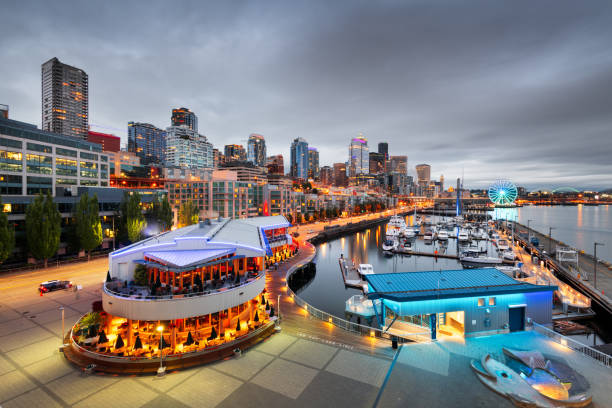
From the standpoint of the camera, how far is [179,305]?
20719 mm

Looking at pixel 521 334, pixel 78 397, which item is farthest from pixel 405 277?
pixel 78 397

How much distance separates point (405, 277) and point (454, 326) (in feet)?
17.5

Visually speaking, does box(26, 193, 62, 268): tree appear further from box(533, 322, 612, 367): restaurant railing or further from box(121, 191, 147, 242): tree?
box(533, 322, 612, 367): restaurant railing

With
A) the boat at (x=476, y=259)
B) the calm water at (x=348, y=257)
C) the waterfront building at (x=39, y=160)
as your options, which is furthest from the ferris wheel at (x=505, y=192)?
the waterfront building at (x=39, y=160)

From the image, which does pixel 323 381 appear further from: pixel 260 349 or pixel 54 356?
pixel 54 356

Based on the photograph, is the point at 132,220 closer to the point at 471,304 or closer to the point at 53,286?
the point at 53,286

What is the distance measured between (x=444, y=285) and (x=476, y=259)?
147 feet

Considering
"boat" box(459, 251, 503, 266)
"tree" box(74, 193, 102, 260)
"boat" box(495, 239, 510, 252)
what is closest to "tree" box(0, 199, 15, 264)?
"tree" box(74, 193, 102, 260)

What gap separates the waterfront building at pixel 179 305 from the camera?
19969 mm

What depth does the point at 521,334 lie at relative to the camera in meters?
20.7

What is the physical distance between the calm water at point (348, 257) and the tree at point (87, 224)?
38.0 metres

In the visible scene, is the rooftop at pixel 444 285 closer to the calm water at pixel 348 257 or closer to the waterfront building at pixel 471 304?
the waterfront building at pixel 471 304

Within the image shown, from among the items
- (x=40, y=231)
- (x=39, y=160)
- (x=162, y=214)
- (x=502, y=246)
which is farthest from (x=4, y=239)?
(x=502, y=246)

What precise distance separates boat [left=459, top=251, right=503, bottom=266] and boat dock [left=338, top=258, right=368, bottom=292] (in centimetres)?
2636
